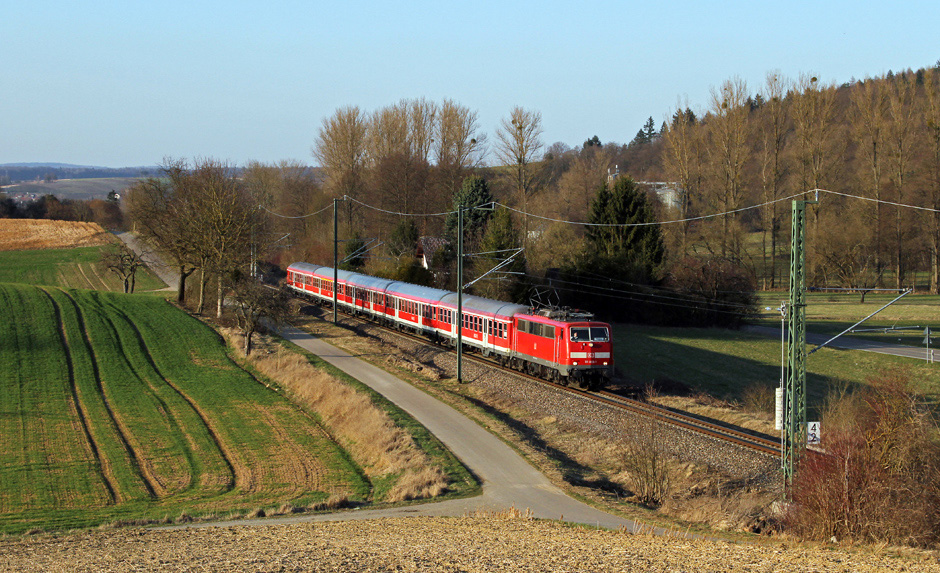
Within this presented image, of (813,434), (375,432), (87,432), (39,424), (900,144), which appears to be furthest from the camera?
(900,144)

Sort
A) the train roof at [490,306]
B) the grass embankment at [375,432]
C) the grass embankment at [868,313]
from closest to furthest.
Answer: the grass embankment at [375,432] → the train roof at [490,306] → the grass embankment at [868,313]

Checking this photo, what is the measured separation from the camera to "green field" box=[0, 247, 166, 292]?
7656 centimetres

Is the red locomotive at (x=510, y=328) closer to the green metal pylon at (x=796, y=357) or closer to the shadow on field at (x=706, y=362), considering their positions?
the shadow on field at (x=706, y=362)

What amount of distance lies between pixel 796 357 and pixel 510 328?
16.5 metres

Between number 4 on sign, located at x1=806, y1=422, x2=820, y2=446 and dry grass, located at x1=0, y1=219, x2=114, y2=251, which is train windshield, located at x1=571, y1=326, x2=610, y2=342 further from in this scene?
dry grass, located at x1=0, y1=219, x2=114, y2=251

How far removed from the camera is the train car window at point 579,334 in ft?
94.2

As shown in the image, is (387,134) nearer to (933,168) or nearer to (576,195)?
(576,195)

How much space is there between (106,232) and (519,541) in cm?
10610

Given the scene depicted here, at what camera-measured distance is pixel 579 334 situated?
1133 inches

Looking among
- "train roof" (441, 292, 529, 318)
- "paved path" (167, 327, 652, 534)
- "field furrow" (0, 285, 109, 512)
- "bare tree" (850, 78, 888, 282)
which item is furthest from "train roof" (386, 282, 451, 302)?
"bare tree" (850, 78, 888, 282)

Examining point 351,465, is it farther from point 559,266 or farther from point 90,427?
point 559,266

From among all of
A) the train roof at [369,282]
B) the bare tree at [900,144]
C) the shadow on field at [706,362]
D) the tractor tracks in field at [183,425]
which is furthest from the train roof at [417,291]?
the bare tree at [900,144]

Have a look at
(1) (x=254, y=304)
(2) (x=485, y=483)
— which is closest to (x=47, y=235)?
(1) (x=254, y=304)

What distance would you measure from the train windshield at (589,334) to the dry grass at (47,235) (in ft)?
278
